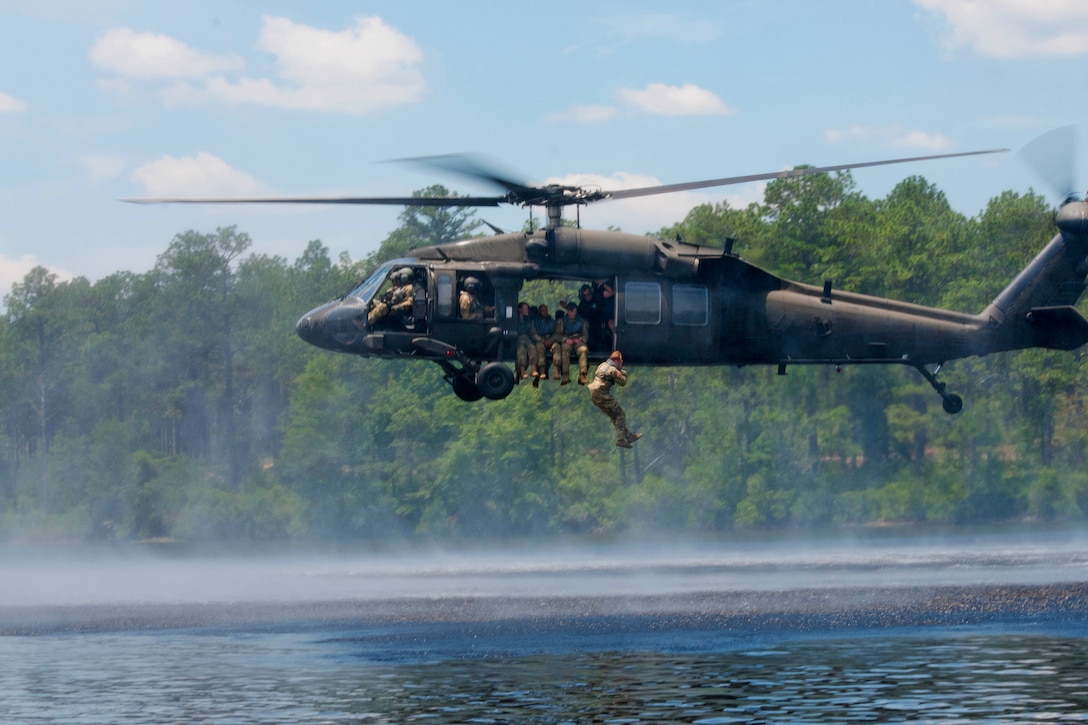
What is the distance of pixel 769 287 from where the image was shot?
116 ft

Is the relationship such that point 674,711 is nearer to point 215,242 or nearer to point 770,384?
point 770,384

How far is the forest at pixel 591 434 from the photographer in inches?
3447

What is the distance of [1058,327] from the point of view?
36969 mm

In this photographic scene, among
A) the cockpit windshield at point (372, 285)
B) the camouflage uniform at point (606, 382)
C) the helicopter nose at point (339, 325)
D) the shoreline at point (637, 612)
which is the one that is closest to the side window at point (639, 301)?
the camouflage uniform at point (606, 382)

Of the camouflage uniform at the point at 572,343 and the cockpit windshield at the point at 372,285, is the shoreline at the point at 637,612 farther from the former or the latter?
the cockpit windshield at the point at 372,285

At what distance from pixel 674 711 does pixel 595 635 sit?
12.6m

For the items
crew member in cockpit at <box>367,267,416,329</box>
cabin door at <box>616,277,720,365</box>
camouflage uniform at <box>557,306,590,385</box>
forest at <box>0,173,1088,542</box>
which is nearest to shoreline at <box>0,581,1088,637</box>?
cabin door at <box>616,277,720,365</box>

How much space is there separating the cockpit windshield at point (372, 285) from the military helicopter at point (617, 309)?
0.02 metres

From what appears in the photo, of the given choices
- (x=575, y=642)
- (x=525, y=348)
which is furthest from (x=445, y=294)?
(x=575, y=642)

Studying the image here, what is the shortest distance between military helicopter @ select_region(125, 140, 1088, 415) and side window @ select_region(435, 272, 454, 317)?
21 mm

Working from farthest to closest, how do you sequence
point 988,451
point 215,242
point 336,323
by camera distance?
1. point 215,242
2. point 988,451
3. point 336,323

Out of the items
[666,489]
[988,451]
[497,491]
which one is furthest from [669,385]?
[988,451]

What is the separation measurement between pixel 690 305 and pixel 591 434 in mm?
61353

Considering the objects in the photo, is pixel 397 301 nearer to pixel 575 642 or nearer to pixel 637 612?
pixel 575 642
